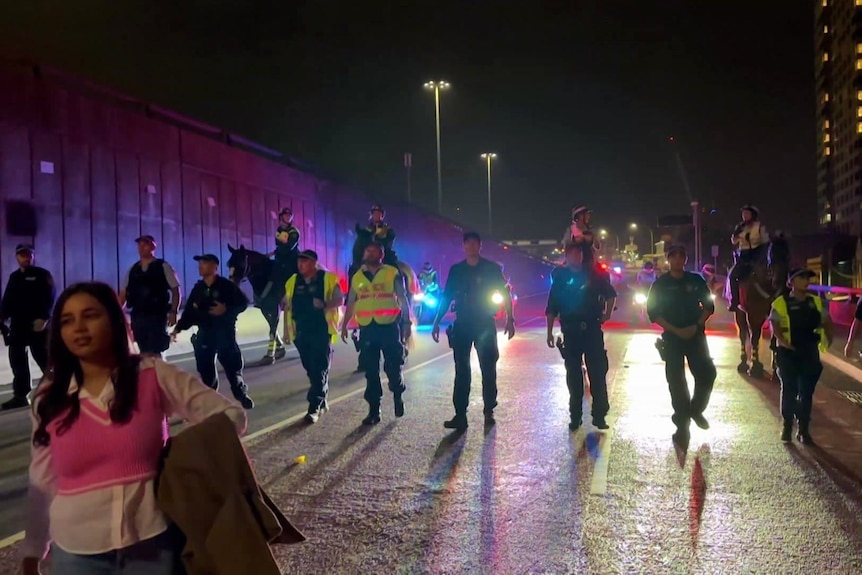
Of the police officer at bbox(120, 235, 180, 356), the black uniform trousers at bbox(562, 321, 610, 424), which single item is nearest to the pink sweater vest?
the black uniform trousers at bbox(562, 321, 610, 424)

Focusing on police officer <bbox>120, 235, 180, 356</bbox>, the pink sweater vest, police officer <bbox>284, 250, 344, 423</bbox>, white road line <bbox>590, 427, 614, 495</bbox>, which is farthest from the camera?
police officer <bbox>120, 235, 180, 356</bbox>

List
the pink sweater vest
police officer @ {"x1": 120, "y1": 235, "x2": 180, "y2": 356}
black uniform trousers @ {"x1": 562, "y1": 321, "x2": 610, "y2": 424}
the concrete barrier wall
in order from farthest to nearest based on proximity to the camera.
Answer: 1. the concrete barrier wall
2. police officer @ {"x1": 120, "y1": 235, "x2": 180, "y2": 356}
3. black uniform trousers @ {"x1": 562, "y1": 321, "x2": 610, "y2": 424}
4. the pink sweater vest

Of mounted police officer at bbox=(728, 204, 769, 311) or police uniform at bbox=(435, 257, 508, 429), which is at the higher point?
mounted police officer at bbox=(728, 204, 769, 311)

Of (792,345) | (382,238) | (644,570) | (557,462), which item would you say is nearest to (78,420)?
(644,570)

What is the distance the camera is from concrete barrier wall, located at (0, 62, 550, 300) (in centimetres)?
1253

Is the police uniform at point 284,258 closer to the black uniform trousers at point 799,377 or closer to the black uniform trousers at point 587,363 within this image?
the black uniform trousers at point 587,363

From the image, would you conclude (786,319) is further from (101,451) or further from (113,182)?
(113,182)

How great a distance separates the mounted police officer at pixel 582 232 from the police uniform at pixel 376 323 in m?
2.01

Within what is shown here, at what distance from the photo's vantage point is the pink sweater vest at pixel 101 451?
2.49 metres

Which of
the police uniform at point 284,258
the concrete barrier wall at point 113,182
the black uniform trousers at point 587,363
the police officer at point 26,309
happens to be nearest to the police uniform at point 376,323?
the black uniform trousers at point 587,363

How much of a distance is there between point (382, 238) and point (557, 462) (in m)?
5.65

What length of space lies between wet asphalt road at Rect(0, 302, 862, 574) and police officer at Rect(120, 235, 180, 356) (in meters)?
1.49

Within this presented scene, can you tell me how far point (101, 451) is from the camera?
250 centimetres

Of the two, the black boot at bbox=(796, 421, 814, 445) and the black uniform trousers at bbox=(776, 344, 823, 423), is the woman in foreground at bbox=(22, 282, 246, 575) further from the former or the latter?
the black boot at bbox=(796, 421, 814, 445)
